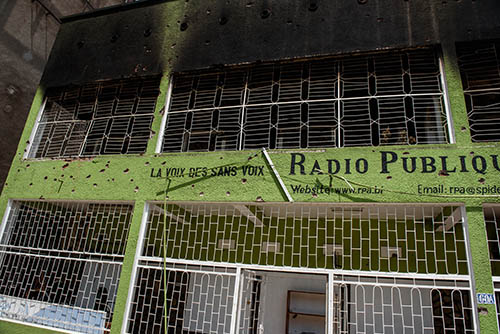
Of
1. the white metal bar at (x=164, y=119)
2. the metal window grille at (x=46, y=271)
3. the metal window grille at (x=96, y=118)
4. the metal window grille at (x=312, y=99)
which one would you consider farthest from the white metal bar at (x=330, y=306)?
the metal window grille at (x=96, y=118)

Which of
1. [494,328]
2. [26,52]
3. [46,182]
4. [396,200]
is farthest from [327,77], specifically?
[26,52]

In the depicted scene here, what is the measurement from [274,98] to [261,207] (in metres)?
2.14

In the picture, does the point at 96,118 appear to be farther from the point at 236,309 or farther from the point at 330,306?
the point at 330,306

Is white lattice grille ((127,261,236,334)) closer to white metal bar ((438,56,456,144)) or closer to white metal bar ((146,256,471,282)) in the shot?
white metal bar ((146,256,471,282))

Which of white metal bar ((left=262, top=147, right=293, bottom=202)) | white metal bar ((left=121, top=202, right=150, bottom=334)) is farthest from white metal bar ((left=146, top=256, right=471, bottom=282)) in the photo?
white metal bar ((left=262, top=147, right=293, bottom=202))

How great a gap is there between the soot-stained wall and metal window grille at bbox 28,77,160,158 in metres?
0.29

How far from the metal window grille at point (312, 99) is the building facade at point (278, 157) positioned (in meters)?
0.04

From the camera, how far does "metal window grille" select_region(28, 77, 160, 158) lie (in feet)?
25.0

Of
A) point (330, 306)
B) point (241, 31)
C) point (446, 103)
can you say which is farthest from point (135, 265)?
point (446, 103)

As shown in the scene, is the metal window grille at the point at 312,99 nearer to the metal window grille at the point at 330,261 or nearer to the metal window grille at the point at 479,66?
the metal window grille at the point at 479,66

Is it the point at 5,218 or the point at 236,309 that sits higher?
the point at 5,218

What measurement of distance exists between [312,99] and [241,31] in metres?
2.08

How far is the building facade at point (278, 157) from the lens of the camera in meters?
5.33

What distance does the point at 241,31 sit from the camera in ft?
23.4
